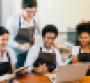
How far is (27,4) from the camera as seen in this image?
2.66 meters

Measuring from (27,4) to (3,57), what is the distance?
2.27ft

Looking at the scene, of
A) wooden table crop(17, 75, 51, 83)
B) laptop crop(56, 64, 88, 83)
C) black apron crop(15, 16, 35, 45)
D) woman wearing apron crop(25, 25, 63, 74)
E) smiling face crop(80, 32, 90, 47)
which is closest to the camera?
laptop crop(56, 64, 88, 83)

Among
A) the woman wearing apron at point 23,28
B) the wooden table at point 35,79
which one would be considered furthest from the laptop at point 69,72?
the woman wearing apron at point 23,28

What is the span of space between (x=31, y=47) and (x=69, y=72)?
2.57 ft

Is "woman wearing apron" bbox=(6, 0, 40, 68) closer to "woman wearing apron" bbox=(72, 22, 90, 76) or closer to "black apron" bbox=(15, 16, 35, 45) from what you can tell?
"black apron" bbox=(15, 16, 35, 45)

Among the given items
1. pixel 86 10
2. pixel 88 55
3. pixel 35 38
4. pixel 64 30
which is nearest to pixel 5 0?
pixel 35 38

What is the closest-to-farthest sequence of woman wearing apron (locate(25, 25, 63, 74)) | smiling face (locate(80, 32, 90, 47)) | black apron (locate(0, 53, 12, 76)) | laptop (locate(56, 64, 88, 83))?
laptop (locate(56, 64, 88, 83)), black apron (locate(0, 53, 12, 76)), woman wearing apron (locate(25, 25, 63, 74)), smiling face (locate(80, 32, 90, 47))

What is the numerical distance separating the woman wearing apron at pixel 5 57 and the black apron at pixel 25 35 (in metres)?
0.40

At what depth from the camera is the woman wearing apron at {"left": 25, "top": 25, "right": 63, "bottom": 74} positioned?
2445 mm

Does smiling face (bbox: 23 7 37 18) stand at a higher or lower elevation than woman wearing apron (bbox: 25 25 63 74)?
higher

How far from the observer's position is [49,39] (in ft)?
8.13

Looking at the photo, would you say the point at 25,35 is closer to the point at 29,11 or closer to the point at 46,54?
the point at 29,11

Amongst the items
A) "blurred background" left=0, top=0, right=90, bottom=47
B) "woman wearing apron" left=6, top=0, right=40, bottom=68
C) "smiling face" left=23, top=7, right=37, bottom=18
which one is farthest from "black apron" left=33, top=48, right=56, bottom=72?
"blurred background" left=0, top=0, right=90, bottom=47

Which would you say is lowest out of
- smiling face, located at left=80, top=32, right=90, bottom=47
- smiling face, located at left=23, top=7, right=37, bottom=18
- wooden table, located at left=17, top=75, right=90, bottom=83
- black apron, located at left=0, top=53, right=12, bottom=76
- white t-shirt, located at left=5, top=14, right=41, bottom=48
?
wooden table, located at left=17, top=75, right=90, bottom=83
